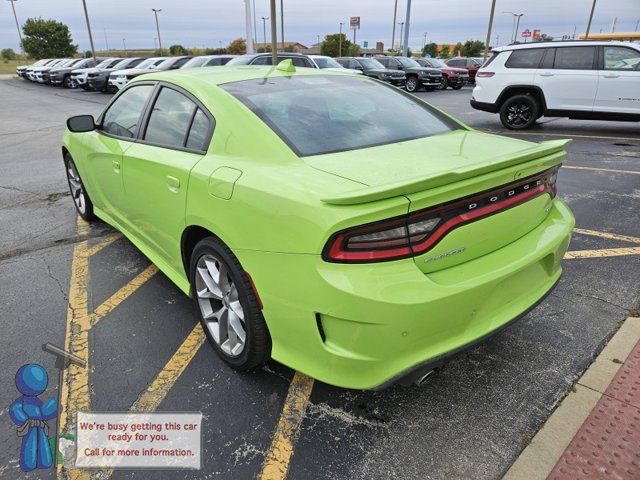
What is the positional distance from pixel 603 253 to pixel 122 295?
4011 millimetres

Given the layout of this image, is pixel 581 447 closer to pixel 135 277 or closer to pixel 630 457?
pixel 630 457

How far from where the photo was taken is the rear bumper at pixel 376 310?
1.81m

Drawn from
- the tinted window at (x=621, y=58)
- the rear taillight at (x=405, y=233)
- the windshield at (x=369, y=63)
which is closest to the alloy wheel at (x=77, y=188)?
the rear taillight at (x=405, y=233)

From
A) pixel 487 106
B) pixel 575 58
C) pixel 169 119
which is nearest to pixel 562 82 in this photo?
pixel 575 58

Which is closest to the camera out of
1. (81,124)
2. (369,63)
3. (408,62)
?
(81,124)

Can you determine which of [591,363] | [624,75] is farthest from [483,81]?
[591,363]

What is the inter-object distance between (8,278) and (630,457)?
14.2ft

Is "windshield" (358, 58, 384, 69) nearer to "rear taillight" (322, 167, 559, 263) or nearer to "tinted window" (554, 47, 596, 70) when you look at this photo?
"tinted window" (554, 47, 596, 70)

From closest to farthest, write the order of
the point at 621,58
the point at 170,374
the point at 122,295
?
1. the point at 170,374
2. the point at 122,295
3. the point at 621,58

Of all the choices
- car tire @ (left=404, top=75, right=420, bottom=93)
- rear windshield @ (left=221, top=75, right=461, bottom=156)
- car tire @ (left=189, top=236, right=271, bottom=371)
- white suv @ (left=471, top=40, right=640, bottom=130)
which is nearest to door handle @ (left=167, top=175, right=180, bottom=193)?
car tire @ (left=189, top=236, right=271, bottom=371)

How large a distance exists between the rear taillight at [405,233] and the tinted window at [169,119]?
1507 mm

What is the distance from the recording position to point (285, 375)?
261 cm

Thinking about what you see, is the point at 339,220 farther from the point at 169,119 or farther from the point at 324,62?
the point at 324,62

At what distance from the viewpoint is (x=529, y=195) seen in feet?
7.68
